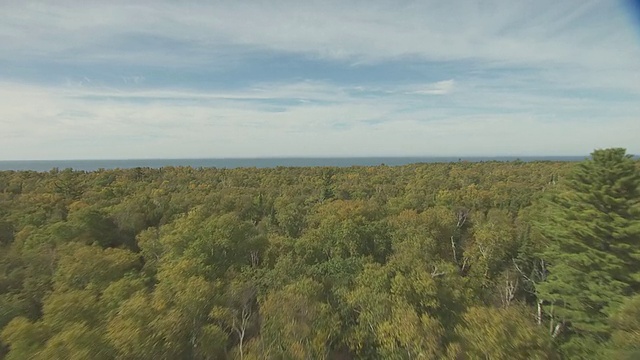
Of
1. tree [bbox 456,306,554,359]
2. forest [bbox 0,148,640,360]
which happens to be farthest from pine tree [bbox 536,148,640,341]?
tree [bbox 456,306,554,359]

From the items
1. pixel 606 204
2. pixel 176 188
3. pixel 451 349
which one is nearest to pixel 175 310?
pixel 451 349

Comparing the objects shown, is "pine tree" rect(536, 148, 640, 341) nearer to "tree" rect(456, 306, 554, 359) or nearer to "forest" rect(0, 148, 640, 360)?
"forest" rect(0, 148, 640, 360)

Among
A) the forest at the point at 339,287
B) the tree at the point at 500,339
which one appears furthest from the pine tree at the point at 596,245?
the tree at the point at 500,339

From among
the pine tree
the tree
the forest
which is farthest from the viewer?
the pine tree

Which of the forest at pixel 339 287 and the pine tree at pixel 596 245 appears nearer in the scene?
the forest at pixel 339 287

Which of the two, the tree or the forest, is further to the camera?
the forest

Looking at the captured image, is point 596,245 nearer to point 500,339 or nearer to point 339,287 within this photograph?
point 500,339

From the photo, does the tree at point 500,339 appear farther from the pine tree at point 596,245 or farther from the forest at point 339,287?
the pine tree at point 596,245

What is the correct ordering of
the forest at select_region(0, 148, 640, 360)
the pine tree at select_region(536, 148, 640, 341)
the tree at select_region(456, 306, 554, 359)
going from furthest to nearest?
the pine tree at select_region(536, 148, 640, 341), the forest at select_region(0, 148, 640, 360), the tree at select_region(456, 306, 554, 359)
